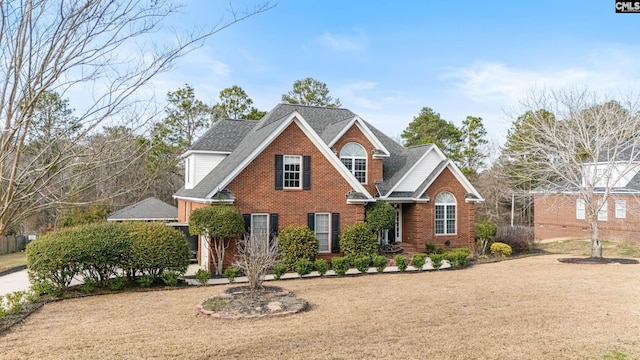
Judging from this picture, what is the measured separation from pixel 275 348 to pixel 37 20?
6.09 m

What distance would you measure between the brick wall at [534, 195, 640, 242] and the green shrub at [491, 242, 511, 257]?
14.2 feet

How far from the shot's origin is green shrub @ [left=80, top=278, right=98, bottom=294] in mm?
13297

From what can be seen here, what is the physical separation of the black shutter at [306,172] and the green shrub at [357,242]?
8.27ft

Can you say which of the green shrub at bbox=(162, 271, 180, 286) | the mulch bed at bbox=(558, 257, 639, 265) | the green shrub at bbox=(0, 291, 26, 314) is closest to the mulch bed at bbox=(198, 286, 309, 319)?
the green shrub at bbox=(162, 271, 180, 286)

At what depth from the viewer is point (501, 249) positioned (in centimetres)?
2253

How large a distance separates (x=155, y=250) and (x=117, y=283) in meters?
1.45

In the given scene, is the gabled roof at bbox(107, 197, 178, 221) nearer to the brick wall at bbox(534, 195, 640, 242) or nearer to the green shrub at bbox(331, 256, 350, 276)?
the green shrub at bbox(331, 256, 350, 276)

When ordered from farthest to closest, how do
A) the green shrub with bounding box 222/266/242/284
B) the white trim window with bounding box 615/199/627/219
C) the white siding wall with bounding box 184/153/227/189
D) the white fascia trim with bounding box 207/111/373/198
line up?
the white trim window with bounding box 615/199/627/219 < the white siding wall with bounding box 184/153/227/189 < the white fascia trim with bounding box 207/111/373/198 < the green shrub with bounding box 222/266/242/284

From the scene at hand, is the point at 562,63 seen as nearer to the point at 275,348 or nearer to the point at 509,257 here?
the point at 509,257

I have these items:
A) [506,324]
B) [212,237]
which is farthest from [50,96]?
[212,237]

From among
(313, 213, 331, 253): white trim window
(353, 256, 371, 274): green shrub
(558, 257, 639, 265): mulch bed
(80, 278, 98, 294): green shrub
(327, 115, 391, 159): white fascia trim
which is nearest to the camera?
(80, 278, 98, 294): green shrub

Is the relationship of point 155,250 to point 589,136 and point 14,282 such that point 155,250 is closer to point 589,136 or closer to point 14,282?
point 14,282

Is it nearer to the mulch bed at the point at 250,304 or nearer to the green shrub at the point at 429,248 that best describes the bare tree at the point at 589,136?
the green shrub at the point at 429,248

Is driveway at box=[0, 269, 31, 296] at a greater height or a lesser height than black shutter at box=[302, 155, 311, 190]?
lesser
